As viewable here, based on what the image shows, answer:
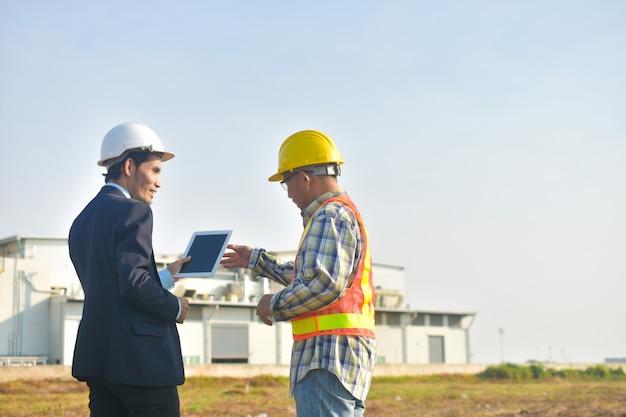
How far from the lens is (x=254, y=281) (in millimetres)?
47156

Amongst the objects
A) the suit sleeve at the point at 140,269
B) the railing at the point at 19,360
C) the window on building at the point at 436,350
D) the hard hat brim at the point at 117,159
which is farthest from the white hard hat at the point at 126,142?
the window on building at the point at 436,350

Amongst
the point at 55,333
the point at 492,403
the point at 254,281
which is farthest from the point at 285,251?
the point at 492,403

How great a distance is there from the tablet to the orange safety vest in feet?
2.02

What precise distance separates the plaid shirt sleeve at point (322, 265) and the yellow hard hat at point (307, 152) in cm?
36

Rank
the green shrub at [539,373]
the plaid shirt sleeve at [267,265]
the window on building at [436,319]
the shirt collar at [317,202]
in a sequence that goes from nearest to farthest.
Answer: the shirt collar at [317,202] → the plaid shirt sleeve at [267,265] → the green shrub at [539,373] → the window on building at [436,319]

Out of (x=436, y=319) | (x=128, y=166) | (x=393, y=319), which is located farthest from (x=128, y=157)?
(x=436, y=319)

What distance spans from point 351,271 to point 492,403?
1673 cm

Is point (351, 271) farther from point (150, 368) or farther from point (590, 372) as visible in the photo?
point (590, 372)

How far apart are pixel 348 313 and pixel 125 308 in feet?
3.60

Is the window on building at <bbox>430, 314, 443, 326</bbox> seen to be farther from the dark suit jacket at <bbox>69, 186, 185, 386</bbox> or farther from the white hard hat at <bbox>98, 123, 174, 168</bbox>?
the dark suit jacket at <bbox>69, 186, 185, 386</bbox>

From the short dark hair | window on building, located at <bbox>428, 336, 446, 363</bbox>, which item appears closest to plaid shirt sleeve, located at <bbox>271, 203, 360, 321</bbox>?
the short dark hair

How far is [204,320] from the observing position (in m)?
42.0

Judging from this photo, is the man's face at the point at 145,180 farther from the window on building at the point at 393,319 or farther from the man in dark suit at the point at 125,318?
the window on building at the point at 393,319

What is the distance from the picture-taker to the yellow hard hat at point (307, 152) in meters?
4.23
